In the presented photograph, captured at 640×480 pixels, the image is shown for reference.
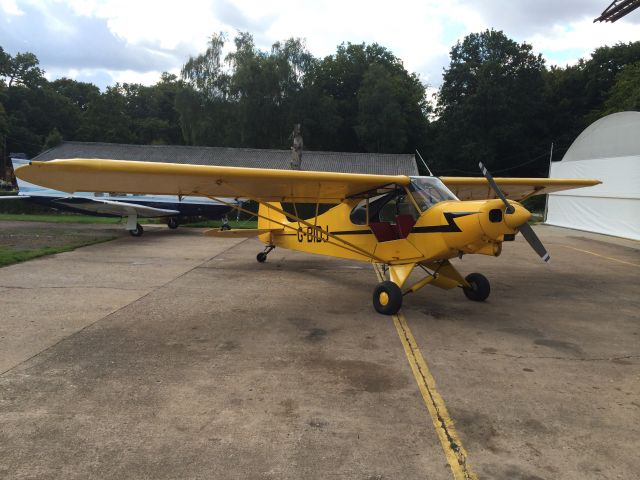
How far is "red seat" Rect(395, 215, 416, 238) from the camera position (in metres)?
6.81

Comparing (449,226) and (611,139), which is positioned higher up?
(611,139)

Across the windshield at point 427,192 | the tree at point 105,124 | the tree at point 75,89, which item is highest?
the tree at point 75,89

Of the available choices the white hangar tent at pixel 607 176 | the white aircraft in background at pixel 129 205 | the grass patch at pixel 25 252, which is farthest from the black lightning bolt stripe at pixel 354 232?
the white hangar tent at pixel 607 176

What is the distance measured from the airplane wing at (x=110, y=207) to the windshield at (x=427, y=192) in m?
13.4

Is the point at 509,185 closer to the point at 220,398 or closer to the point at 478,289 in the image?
the point at 478,289

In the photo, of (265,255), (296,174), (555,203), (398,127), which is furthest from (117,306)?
(398,127)

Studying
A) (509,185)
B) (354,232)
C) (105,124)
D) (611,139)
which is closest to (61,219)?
(354,232)

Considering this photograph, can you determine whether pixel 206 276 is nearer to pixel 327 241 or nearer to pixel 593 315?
pixel 327 241

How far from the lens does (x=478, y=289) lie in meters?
7.37

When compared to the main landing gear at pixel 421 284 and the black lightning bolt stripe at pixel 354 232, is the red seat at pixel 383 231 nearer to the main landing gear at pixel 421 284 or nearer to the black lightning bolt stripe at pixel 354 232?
the black lightning bolt stripe at pixel 354 232

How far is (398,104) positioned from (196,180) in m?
47.6

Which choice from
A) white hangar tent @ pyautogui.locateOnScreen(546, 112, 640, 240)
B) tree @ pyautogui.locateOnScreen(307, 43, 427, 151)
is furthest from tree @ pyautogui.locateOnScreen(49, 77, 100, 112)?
white hangar tent @ pyautogui.locateOnScreen(546, 112, 640, 240)

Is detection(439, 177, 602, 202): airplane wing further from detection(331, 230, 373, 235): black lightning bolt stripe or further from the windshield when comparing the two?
detection(331, 230, 373, 235): black lightning bolt stripe

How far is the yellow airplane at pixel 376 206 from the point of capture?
18.2 ft
